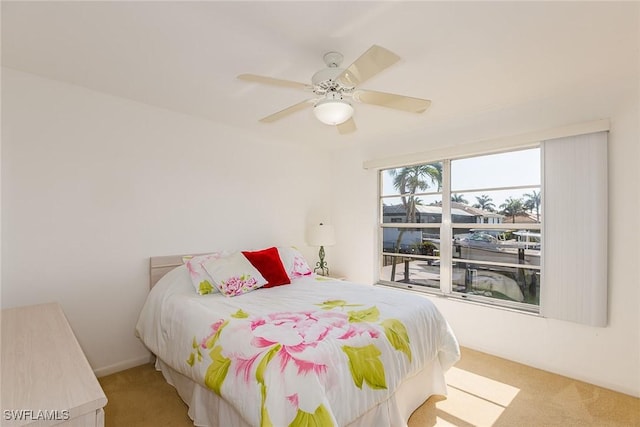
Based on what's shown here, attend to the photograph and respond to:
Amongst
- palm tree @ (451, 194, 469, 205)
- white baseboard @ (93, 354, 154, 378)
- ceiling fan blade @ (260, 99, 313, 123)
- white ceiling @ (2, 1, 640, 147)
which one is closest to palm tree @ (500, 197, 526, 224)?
palm tree @ (451, 194, 469, 205)

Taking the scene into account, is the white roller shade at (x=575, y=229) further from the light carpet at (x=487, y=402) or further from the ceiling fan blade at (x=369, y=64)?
the ceiling fan blade at (x=369, y=64)

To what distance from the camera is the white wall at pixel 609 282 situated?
230 centimetres

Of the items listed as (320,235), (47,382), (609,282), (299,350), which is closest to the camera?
(47,382)

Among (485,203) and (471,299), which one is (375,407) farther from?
(485,203)

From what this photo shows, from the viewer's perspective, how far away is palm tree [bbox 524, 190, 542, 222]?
2.80 metres

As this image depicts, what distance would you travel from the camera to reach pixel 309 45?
1853 millimetres

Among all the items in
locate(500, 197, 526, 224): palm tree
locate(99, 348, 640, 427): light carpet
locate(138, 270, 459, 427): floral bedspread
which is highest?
locate(500, 197, 526, 224): palm tree

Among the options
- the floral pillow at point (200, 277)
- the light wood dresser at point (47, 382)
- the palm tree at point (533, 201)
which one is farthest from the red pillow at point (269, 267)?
the palm tree at point (533, 201)

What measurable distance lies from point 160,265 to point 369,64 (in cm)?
244

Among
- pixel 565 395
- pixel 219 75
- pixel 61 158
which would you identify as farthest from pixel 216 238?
pixel 565 395

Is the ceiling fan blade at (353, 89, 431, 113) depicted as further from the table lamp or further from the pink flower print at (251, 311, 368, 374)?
the table lamp

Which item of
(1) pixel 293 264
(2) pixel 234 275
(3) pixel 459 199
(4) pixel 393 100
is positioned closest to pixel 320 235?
(1) pixel 293 264

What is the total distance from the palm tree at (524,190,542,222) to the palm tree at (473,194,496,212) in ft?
0.95

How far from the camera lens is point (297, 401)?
1.33 meters
